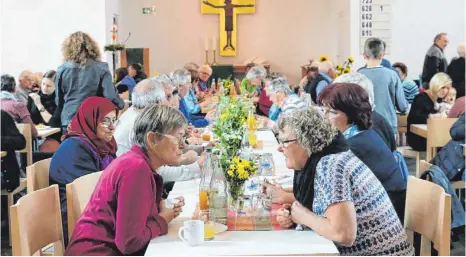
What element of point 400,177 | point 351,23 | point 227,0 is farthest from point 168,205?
point 227,0

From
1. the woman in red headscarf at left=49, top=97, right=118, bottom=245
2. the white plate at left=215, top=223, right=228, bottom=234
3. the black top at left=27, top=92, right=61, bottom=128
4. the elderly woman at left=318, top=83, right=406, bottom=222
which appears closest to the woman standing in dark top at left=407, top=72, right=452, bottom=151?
the elderly woman at left=318, top=83, right=406, bottom=222

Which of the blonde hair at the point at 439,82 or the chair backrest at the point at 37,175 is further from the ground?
the blonde hair at the point at 439,82

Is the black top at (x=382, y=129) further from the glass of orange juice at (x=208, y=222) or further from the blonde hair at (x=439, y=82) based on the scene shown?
the blonde hair at (x=439, y=82)

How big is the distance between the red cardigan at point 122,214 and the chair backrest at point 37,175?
92cm

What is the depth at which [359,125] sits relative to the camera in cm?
279

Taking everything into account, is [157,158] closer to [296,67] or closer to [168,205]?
[168,205]

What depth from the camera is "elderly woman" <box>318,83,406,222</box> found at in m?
2.74

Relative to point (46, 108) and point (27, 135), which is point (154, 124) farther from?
point (46, 108)

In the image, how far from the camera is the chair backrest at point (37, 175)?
3049 mm

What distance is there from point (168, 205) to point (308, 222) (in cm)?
65

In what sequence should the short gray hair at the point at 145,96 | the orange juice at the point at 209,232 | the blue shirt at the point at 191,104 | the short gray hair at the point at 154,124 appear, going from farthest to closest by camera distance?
1. the blue shirt at the point at 191,104
2. the short gray hair at the point at 145,96
3. the short gray hair at the point at 154,124
4. the orange juice at the point at 209,232

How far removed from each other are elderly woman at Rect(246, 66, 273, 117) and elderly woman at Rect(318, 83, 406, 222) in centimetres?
419

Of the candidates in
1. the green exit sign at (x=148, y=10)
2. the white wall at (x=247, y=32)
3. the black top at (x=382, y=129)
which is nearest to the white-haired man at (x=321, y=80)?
the black top at (x=382, y=129)

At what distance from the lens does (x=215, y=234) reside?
88.8 inches
